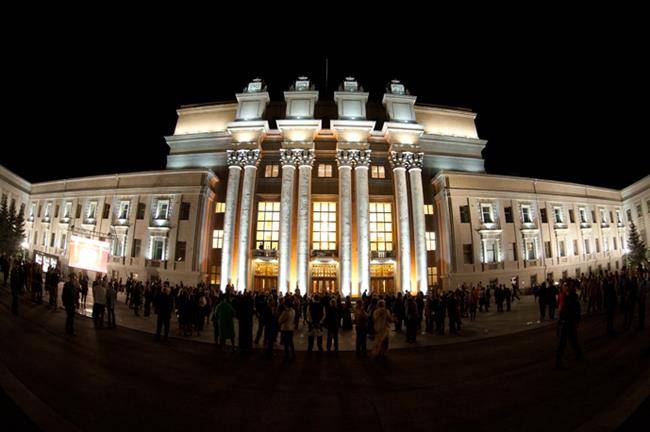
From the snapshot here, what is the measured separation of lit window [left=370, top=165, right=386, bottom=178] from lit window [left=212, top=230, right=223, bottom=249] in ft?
58.1

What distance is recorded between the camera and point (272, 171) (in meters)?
37.1

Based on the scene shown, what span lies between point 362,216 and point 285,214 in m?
7.71

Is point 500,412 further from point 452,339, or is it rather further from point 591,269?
point 591,269

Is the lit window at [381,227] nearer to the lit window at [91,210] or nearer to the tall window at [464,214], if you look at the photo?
the tall window at [464,214]

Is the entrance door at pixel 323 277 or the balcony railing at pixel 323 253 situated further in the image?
the entrance door at pixel 323 277

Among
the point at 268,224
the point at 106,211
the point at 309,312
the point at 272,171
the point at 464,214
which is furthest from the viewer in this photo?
the point at 106,211

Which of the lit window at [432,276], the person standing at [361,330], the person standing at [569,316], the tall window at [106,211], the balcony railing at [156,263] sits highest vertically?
the tall window at [106,211]

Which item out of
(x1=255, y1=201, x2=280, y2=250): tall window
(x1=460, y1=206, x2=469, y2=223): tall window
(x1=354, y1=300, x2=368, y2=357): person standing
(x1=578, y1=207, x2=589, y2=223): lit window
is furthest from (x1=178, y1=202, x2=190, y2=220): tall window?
(x1=578, y1=207, x2=589, y2=223): lit window

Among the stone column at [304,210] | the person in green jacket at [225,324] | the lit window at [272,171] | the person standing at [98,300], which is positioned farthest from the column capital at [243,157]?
the person in green jacket at [225,324]

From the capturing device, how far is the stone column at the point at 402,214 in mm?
32469

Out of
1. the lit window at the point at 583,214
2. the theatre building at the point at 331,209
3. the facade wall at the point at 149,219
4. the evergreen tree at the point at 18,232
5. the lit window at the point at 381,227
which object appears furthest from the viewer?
the evergreen tree at the point at 18,232

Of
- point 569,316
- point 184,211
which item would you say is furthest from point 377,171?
point 569,316

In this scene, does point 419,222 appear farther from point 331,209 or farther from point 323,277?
point 323,277

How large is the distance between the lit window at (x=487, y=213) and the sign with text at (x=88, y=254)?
112 ft
